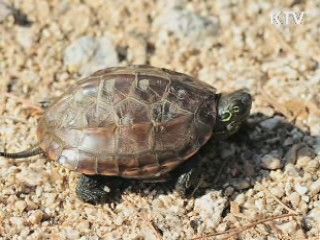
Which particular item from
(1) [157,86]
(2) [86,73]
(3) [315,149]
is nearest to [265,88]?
(3) [315,149]

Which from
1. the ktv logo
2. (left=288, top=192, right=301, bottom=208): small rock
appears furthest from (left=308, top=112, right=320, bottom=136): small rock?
the ktv logo

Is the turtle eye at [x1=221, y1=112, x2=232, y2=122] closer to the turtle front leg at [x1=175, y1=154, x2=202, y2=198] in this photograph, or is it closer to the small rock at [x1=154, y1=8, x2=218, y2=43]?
the turtle front leg at [x1=175, y1=154, x2=202, y2=198]

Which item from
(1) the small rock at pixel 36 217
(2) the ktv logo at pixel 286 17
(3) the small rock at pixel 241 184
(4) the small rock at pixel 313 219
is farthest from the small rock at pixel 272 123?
(1) the small rock at pixel 36 217

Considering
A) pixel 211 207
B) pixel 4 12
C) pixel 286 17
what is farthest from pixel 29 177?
pixel 286 17

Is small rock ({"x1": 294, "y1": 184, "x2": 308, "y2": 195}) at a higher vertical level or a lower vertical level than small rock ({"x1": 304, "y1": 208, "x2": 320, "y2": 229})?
higher

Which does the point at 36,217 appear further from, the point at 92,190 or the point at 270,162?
the point at 270,162

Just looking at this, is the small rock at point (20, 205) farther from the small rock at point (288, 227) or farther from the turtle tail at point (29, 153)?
the small rock at point (288, 227)

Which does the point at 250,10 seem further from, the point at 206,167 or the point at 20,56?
the point at 20,56
